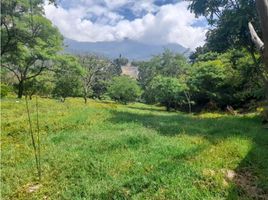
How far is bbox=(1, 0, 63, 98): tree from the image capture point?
33.9m

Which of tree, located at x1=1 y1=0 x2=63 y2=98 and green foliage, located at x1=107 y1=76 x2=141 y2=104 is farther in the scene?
green foliage, located at x1=107 y1=76 x2=141 y2=104

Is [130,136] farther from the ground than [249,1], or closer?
closer

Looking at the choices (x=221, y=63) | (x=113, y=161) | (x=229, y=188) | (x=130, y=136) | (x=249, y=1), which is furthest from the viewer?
(x=221, y=63)

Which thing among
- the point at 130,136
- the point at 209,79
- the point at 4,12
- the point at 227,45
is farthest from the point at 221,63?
the point at 130,136

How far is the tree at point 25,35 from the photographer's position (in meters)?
33.9

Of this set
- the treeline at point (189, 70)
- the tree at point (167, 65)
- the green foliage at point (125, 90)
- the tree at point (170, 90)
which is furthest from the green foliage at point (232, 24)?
the tree at point (167, 65)

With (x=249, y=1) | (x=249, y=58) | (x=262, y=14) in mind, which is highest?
(x=249, y=1)

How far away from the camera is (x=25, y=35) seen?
3525cm

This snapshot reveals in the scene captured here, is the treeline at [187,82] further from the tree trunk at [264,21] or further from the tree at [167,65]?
the tree trunk at [264,21]

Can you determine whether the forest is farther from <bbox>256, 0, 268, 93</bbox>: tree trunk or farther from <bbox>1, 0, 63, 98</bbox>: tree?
<bbox>1, 0, 63, 98</bbox>: tree

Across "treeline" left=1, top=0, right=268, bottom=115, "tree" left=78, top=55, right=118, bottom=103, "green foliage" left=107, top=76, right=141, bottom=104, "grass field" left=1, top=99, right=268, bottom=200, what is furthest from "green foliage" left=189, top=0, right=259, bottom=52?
"green foliage" left=107, top=76, right=141, bottom=104

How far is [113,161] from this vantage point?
9.32 m

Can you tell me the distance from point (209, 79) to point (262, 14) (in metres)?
40.2

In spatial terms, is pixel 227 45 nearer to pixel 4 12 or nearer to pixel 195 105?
pixel 4 12
